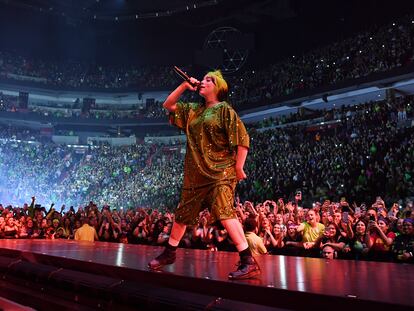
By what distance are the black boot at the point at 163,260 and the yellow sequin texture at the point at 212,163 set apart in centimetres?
26

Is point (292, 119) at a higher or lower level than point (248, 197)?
higher

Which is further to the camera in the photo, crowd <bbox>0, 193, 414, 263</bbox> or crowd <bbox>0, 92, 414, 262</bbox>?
crowd <bbox>0, 92, 414, 262</bbox>

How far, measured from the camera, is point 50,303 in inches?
125

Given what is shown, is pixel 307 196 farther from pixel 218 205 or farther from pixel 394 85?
pixel 218 205

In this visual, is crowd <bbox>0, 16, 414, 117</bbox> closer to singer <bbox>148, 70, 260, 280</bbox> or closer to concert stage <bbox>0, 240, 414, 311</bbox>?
singer <bbox>148, 70, 260, 280</bbox>

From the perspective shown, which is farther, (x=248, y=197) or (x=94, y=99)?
(x=94, y=99)

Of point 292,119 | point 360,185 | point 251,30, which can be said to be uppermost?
point 251,30

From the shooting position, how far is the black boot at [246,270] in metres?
2.47

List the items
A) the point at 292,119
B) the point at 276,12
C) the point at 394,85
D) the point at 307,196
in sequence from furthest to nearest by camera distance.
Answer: the point at 276,12 → the point at 292,119 → the point at 394,85 → the point at 307,196

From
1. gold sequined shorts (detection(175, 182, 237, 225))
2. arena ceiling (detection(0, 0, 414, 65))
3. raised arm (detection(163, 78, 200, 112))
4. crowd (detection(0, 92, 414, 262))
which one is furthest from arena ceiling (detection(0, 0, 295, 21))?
gold sequined shorts (detection(175, 182, 237, 225))

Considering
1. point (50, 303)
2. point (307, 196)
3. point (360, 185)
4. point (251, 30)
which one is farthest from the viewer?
point (251, 30)

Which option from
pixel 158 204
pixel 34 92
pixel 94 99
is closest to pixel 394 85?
pixel 158 204

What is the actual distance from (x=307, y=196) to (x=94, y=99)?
23033 millimetres

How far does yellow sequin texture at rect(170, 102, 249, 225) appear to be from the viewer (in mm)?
2818
